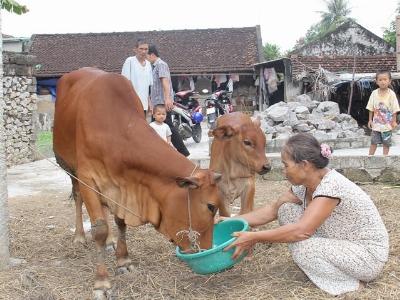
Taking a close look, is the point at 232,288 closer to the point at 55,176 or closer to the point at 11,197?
the point at 11,197

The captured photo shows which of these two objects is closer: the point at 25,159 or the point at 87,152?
the point at 87,152

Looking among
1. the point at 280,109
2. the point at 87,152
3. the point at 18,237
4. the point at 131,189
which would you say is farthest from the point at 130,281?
the point at 280,109

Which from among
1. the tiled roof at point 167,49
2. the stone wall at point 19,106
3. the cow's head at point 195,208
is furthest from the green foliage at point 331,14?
the cow's head at point 195,208

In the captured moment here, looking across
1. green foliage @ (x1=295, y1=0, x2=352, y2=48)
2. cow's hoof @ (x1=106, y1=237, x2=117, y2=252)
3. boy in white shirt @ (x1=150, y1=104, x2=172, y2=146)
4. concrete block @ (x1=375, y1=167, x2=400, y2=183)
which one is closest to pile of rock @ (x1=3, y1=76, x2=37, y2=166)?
boy in white shirt @ (x1=150, y1=104, x2=172, y2=146)

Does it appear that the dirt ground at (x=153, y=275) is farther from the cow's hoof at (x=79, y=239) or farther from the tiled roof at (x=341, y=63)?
the tiled roof at (x=341, y=63)

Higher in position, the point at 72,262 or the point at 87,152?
the point at 87,152

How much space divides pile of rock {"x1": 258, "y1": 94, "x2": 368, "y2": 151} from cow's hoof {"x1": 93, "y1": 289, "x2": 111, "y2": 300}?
6632 millimetres

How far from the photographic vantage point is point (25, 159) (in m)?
10.8

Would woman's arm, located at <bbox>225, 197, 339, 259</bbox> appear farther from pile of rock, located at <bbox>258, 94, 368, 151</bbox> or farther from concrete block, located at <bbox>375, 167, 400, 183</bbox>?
pile of rock, located at <bbox>258, 94, 368, 151</bbox>

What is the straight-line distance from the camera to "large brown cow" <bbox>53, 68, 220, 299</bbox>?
334cm

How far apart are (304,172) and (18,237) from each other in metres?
2.94

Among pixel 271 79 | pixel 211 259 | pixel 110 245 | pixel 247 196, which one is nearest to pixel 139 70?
pixel 110 245

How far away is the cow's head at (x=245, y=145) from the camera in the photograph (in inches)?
169

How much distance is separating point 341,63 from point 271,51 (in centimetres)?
1504
